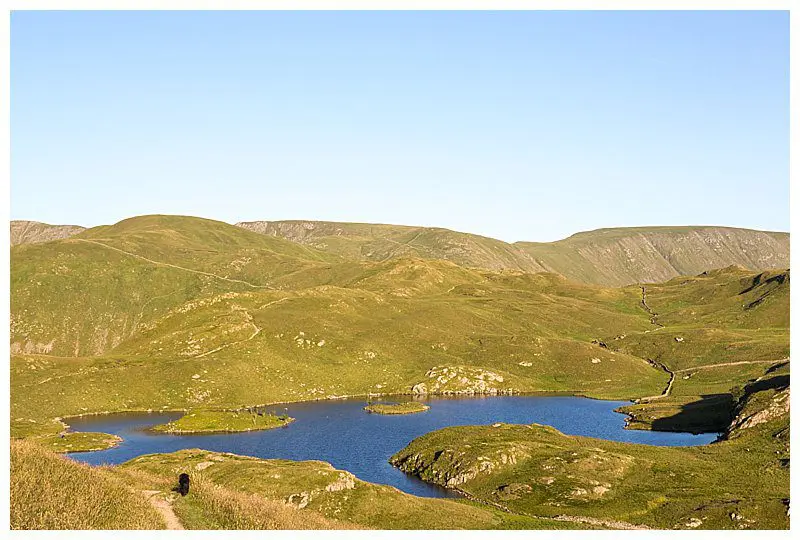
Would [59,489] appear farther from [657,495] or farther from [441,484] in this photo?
[441,484]

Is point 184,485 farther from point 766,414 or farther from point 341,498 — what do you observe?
point 766,414

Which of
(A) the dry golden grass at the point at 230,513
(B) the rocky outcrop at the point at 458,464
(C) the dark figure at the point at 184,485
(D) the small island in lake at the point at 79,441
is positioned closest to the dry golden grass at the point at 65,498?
(A) the dry golden grass at the point at 230,513

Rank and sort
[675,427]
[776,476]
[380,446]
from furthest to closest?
[675,427], [380,446], [776,476]

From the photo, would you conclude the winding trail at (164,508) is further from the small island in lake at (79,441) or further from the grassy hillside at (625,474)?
the small island in lake at (79,441)

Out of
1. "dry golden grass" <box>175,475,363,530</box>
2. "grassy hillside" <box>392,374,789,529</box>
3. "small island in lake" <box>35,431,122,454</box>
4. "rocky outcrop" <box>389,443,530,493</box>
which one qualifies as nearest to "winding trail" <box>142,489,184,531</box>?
"dry golden grass" <box>175,475,363,530</box>

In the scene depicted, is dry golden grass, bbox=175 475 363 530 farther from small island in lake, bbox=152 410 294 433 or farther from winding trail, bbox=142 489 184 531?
small island in lake, bbox=152 410 294 433

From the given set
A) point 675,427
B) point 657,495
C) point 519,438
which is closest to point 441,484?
point 519,438

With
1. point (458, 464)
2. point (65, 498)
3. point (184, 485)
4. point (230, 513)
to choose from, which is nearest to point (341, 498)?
point (458, 464)
